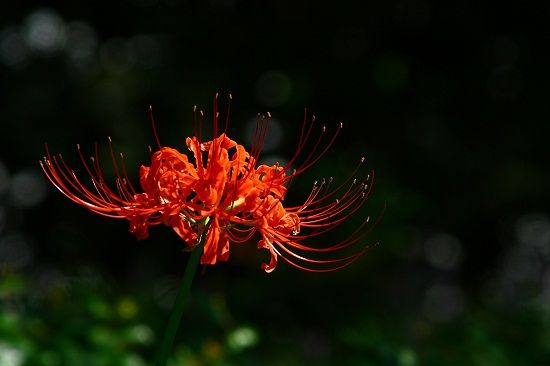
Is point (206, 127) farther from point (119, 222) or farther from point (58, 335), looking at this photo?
point (58, 335)

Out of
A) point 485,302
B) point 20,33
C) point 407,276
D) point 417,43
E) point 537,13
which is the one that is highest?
point 537,13

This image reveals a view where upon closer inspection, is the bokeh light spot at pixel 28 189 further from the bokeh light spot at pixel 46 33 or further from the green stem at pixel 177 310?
the green stem at pixel 177 310

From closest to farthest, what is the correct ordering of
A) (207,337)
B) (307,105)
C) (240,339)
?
1. (240,339)
2. (207,337)
3. (307,105)

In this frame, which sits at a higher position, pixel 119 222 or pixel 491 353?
pixel 491 353

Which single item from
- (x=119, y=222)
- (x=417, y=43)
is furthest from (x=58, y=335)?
(x=417, y=43)

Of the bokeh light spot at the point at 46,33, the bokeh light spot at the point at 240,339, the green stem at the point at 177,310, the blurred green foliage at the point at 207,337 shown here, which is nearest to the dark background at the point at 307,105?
the bokeh light spot at the point at 46,33

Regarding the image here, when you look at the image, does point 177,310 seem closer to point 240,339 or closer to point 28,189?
point 240,339

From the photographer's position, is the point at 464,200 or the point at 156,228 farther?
the point at 464,200

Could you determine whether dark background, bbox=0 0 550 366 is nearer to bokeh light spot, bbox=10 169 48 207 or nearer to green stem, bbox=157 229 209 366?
bokeh light spot, bbox=10 169 48 207

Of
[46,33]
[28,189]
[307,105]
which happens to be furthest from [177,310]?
[28,189]

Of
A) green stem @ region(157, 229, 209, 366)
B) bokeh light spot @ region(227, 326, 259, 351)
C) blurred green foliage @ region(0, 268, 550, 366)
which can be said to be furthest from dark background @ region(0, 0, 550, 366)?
green stem @ region(157, 229, 209, 366)

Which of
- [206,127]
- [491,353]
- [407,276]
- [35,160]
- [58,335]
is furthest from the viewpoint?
[407,276]
